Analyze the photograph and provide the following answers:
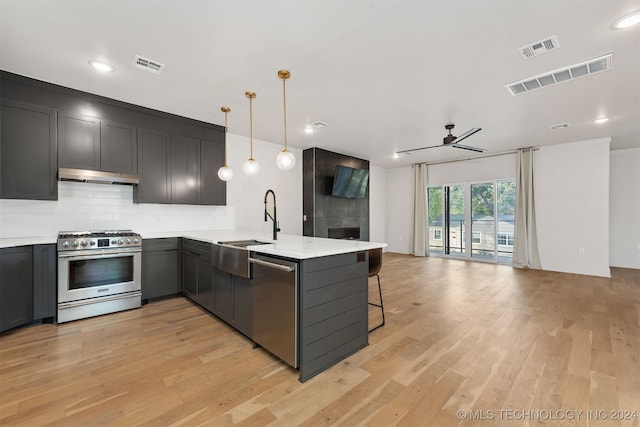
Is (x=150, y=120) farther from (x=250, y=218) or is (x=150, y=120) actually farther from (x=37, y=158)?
(x=250, y=218)

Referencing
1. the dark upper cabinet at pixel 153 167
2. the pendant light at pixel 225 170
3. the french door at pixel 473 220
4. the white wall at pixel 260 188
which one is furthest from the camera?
the french door at pixel 473 220

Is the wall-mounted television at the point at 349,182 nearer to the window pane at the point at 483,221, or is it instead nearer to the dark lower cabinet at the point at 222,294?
Result: the window pane at the point at 483,221

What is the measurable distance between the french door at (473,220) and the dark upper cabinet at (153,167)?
6763 millimetres

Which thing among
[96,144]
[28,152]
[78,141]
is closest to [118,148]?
[96,144]

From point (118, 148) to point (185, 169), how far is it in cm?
86

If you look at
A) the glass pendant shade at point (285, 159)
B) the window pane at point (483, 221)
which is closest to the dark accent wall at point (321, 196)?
the glass pendant shade at point (285, 159)

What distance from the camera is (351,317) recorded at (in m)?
2.37

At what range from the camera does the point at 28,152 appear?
9.84 feet

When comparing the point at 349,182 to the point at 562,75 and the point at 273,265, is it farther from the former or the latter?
the point at 273,265

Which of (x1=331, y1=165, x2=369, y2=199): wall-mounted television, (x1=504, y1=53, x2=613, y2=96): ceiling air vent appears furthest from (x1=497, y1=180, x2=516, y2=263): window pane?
(x1=504, y1=53, x2=613, y2=96): ceiling air vent

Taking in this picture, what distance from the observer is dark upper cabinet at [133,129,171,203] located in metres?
3.78

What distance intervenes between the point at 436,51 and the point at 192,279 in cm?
378

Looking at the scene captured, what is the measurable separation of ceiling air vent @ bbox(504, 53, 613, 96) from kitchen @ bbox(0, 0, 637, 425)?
4.61ft

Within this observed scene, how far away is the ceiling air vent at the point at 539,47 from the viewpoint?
2.33 meters
